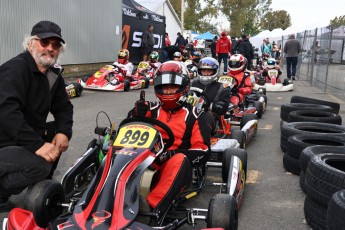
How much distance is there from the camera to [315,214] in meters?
3.31

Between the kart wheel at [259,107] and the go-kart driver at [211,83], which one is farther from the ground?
the go-kart driver at [211,83]

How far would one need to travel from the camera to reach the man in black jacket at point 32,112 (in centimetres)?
304

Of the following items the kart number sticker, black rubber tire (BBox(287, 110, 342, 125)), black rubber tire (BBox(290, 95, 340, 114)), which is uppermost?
the kart number sticker

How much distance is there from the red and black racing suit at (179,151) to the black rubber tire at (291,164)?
55.5 inches

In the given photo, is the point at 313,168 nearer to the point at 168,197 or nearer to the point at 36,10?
the point at 168,197

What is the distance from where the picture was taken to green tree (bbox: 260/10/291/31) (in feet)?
260

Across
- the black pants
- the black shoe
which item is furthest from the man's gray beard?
the black shoe

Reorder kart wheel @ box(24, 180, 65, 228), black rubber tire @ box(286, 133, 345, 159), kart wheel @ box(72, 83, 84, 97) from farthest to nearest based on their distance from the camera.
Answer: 1. kart wheel @ box(72, 83, 84, 97)
2. black rubber tire @ box(286, 133, 345, 159)
3. kart wheel @ box(24, 180, 65, 228)

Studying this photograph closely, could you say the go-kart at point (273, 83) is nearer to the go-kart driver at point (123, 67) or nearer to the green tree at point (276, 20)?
the go-kart driver at point (123, 67)

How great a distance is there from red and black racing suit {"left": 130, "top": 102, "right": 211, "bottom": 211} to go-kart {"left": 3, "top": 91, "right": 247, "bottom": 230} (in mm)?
109

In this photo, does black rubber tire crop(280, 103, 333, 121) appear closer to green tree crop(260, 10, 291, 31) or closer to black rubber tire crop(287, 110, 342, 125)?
black rubber tire crop(287, 110, 342, 125)

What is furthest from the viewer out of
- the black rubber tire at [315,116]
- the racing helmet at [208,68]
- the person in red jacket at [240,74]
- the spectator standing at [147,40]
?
the spectator standing at [147,40]

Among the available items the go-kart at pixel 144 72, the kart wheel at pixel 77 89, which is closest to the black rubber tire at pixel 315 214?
the kart wheel at pixel 77 89

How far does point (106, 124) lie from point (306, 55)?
1201cm
